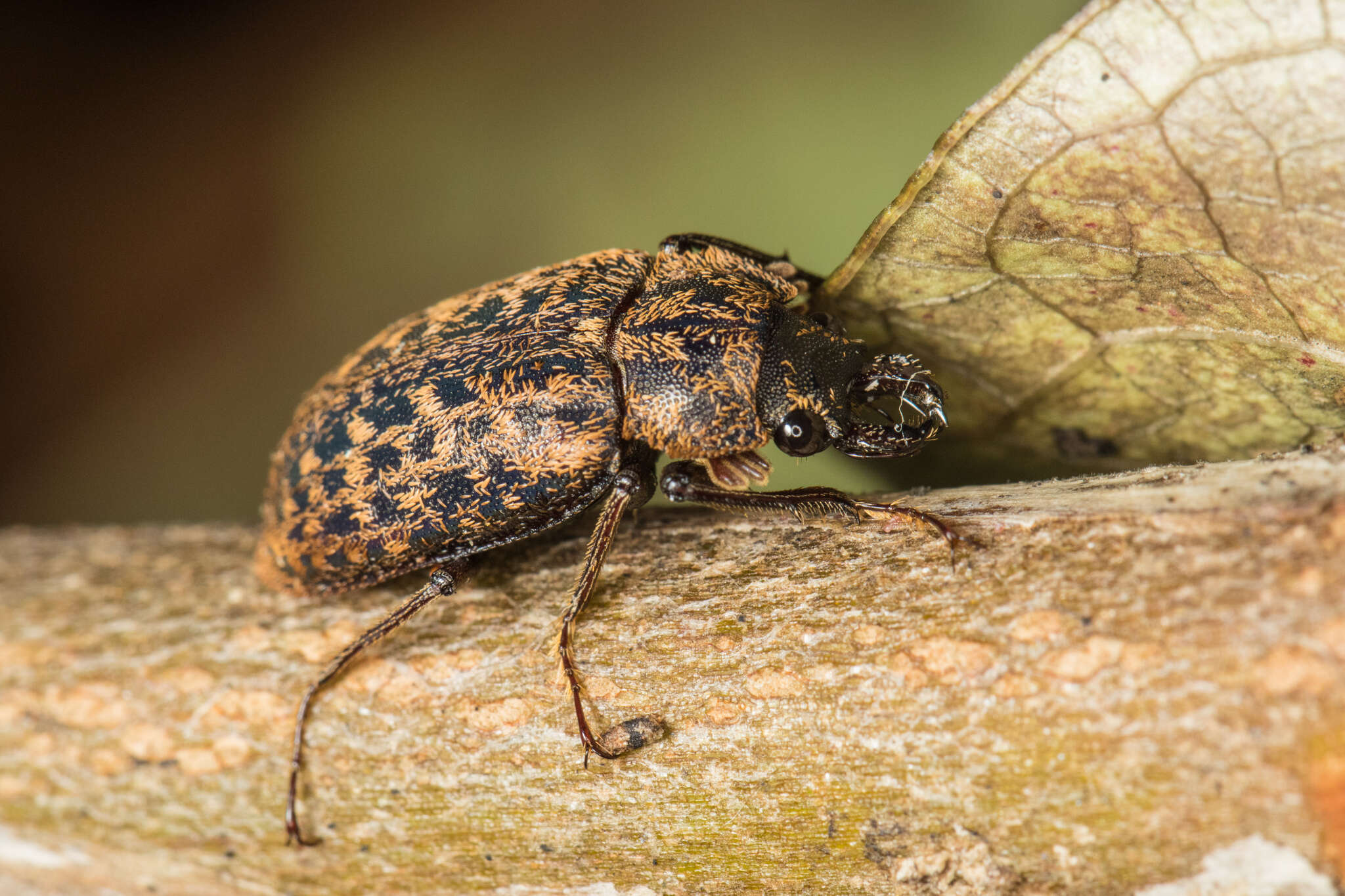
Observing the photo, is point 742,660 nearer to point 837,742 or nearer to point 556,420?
point 837,742

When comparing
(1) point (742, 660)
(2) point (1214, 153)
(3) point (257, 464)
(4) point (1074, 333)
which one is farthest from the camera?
(3) point (257, 464)

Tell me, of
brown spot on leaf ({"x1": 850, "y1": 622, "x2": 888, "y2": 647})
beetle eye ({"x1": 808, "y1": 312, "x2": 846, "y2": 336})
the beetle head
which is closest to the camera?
brown spot on leaf ({"x1": 850, "y1": 622, "x2": 888, "y2": 647})

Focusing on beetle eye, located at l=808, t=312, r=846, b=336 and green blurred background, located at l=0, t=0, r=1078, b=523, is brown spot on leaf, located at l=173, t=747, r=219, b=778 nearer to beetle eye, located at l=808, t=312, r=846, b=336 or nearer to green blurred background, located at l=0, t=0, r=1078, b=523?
green blurred background, located at l=0, t=0, r=1078, b=523

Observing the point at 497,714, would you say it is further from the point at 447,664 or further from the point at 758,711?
the point at 758,711

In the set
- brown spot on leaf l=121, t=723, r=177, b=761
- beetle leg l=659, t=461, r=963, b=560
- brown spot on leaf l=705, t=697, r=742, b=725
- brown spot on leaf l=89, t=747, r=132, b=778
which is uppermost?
beetle leg l=659, t=461, r=963, b=560

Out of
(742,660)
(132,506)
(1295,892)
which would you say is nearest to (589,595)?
(742,660)

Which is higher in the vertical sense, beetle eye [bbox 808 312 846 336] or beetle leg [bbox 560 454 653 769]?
beetle eye [bbox 808 312 846 336]

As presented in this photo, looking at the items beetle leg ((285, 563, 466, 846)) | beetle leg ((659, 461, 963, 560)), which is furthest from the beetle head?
beetle leg ((285, 563, 466, 846))
